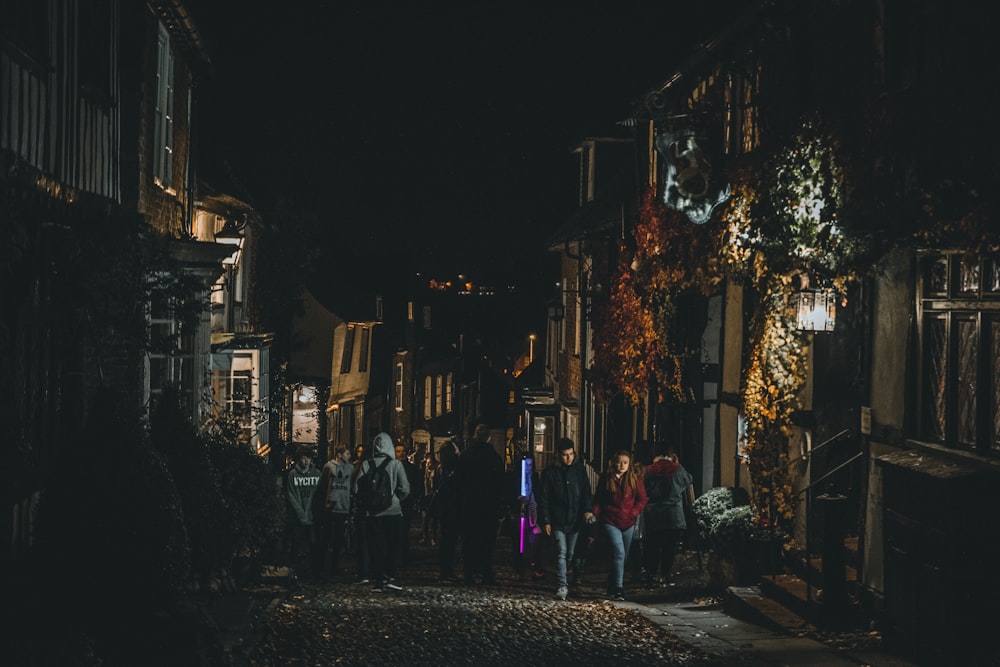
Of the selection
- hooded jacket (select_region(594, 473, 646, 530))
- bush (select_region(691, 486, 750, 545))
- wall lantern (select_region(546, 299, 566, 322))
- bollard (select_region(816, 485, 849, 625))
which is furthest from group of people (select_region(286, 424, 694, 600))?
wall lantern (select_region(546, 299, 566, 322))

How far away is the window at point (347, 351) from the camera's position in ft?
142

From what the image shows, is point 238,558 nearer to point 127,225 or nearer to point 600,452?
point 127,225

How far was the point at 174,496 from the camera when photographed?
29.0ft

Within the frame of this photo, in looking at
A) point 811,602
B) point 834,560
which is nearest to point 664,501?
point 811,602

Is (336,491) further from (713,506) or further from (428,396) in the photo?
(428,396)

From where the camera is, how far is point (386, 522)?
14898 millimetres

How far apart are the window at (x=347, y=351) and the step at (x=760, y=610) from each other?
101 feet

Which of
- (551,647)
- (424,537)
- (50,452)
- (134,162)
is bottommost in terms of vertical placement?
(424,537)

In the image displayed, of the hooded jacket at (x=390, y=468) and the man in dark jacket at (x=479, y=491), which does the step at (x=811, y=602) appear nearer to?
the man in dark jacket at (x=479, y=491)

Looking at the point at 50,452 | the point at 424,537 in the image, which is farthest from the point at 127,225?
the point at 424,537

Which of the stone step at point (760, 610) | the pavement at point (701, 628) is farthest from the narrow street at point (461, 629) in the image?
the stone step at point (760, 610)

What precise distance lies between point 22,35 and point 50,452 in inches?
164

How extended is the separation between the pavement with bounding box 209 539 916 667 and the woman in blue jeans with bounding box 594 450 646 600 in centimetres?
48

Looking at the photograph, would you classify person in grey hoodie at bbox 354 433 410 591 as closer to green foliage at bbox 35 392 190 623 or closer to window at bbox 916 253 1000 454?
green foliage at bbox 35 392 190 623
